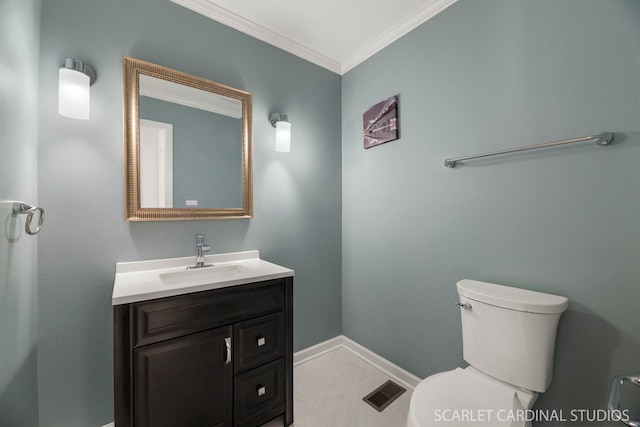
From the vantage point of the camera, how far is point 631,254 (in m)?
1.00

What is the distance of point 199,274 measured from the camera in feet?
5.05

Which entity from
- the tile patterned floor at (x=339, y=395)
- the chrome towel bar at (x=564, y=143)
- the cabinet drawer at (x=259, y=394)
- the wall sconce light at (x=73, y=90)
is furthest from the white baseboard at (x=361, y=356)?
the wall sconce light at (x=73, y=90)

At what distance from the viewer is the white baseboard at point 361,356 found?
5.84 ft

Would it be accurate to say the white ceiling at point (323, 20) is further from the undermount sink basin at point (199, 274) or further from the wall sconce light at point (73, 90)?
the undermount sink basin at point (199, 274)

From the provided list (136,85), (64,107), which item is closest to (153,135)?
(136,85)

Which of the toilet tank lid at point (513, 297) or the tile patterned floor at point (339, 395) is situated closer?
the toilet tank lid at point (513, 297)

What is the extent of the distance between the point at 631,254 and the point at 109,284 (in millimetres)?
2335

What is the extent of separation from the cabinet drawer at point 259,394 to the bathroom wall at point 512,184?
0.89 m

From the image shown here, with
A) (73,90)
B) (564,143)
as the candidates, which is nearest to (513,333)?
(564,143)

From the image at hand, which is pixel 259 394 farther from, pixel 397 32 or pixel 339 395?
pixel 397 32

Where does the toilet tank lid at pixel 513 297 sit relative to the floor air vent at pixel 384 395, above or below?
above

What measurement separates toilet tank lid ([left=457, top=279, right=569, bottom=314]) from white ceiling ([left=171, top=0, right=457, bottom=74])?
1631mm

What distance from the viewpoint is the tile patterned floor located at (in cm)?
149

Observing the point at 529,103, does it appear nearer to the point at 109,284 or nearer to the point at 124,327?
the point at 124,327
